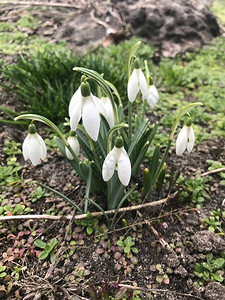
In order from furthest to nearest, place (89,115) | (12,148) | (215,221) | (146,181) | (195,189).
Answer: (12,148)
(195,189)
(215,221)
(146,181)
(89,115)

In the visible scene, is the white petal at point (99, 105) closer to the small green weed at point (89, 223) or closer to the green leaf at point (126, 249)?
the small green weed at point (89, 223)

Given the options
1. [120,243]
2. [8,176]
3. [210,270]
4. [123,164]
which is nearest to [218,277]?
[210,270]

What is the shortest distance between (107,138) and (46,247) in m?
0.71

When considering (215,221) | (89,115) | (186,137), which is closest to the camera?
(89,115)

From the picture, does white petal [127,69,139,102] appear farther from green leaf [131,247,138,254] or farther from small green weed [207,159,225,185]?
small green weed [207,159,225,185]

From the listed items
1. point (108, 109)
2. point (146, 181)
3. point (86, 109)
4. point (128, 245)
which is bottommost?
point (128, 245)

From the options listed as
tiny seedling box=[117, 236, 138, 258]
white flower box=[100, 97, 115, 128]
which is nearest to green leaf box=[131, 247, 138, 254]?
tiny seedling box=[117, 236, 138, 258]

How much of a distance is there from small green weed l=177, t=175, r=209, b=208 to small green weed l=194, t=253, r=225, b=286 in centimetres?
40

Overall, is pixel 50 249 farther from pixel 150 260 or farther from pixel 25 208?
pixel 150 260

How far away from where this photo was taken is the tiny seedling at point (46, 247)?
1.60 meters

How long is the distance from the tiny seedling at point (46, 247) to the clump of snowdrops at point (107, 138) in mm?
257

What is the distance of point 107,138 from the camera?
1.53 metres

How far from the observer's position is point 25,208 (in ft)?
6.23

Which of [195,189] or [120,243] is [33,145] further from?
[195,189]
